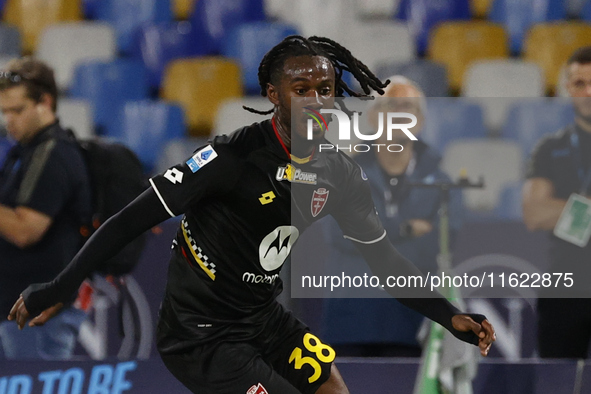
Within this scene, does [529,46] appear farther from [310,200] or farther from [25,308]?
[25,308]

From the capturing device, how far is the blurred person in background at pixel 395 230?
425 cm

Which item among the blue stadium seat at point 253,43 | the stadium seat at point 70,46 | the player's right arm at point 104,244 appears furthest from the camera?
the stadium seat at point 70,46

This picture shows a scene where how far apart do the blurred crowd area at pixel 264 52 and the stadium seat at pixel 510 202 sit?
0.57 ft

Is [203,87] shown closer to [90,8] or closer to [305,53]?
[90,8]

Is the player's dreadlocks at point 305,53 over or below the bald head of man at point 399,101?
over

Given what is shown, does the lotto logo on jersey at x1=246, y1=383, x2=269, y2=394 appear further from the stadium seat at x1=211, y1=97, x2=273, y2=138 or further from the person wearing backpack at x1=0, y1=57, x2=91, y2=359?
the stadium seat at x1=211, y1=97, x2=273, y2=138

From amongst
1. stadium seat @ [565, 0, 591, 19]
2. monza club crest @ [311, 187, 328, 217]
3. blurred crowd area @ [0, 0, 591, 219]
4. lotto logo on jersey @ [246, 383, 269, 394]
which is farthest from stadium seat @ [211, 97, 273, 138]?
lotto logo on jersey @ [246, 383, 269, 394]

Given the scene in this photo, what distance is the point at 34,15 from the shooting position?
721cm

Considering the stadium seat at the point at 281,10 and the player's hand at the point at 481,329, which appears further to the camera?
the stadium seat at the point at 281,10

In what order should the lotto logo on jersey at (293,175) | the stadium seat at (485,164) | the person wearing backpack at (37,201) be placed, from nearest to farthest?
the lotto logo on jersey at (293,175), the person wearing backpack at (37,201), the stadium seat at (485,164)

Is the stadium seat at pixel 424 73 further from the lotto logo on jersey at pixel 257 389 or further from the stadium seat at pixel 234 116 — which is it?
the lotto logo on jersey at pixel 257 389

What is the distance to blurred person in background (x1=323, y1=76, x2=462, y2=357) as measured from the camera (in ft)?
13.9

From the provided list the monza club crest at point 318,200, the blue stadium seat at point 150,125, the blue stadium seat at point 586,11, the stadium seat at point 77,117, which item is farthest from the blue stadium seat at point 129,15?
the monza club crest at point 318,200

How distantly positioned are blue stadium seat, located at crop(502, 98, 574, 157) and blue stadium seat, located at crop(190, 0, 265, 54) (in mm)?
2341
